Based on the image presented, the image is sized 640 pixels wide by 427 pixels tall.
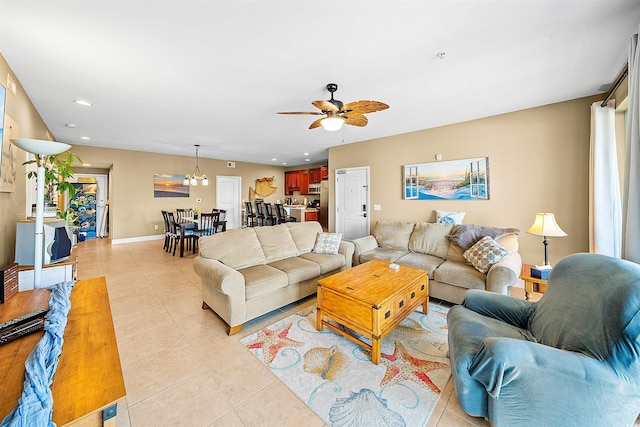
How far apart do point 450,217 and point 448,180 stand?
26.0 inches

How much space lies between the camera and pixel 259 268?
281 centimetres

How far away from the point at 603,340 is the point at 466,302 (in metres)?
0.79

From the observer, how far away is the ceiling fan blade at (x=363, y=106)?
2424 millimetres

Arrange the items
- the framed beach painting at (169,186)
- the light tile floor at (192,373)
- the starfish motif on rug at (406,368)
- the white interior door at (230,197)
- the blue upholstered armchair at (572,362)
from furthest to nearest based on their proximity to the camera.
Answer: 1. the white interior door at (230,197)
2. the framed beach painting at (169,186)
3. the starfish motif on rug at (406,368)
4. the light tile floor at (192,373)
5. the blue upholstered armchair at (572,362)

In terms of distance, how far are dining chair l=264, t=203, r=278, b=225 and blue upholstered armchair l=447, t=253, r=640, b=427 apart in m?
5.79

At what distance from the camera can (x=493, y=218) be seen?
12.3 feet

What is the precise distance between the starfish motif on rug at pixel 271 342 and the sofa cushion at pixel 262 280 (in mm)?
380

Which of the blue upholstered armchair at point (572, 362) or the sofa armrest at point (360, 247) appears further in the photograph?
the sofa armrest at point (360, 247)

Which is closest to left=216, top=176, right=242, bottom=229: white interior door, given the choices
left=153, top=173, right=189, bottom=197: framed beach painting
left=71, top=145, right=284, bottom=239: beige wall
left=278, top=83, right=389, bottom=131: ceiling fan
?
left=71, top=145, right=284, bottom=239: beige wall

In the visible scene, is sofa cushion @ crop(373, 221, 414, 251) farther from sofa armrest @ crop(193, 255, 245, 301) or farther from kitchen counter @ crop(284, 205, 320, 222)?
kitchen counter @ crop(284, 205, 320, 222)

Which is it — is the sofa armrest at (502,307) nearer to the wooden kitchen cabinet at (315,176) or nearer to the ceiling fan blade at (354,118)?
the ceiling fan blade at (354,118)

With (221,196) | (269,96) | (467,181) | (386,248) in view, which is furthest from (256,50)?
(221,196)

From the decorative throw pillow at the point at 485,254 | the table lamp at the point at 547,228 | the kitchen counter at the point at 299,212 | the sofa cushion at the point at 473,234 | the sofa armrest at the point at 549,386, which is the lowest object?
the sofa armrest at the point at 549,386

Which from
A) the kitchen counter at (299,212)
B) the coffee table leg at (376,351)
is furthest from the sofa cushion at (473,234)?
the kitchen counter at (299,212)
